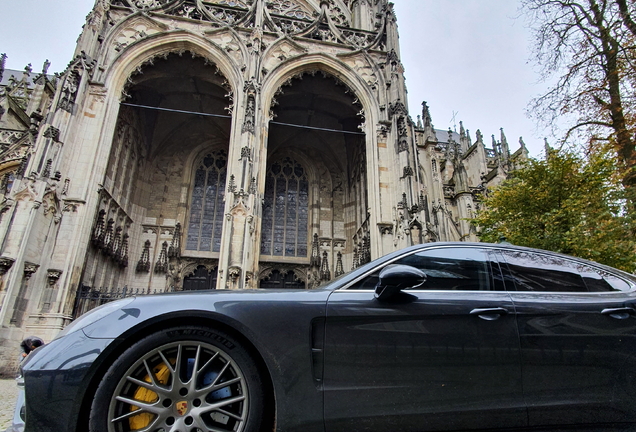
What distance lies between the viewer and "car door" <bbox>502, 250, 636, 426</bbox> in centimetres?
198

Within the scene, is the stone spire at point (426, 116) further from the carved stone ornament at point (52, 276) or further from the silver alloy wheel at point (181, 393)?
the silver alloy wheel at point (181, 393)

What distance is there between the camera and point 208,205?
1620cm

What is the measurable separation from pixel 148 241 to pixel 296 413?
1452 centimetres

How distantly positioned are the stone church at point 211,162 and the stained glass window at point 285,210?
0.06 meters

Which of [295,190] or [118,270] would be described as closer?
[118,270]

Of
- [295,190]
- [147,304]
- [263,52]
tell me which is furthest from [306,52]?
[147,304]

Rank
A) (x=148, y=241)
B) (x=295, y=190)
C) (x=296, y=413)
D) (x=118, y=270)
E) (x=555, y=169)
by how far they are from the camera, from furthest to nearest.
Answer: (x=295, y=190), (x=148, y=241), (x=118, y=270), (x=555, y=169), (x=296, y=413)

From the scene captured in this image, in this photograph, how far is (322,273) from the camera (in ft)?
50.0

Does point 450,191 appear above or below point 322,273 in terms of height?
above

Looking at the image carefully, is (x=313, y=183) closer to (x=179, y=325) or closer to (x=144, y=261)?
(x=144, y=261)

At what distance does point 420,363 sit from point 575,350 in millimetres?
933

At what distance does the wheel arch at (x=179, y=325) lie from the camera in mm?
1812

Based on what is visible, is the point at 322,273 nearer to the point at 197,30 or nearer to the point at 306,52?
the point at 306,52

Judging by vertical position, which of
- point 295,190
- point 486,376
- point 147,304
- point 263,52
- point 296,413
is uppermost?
point 263,52
